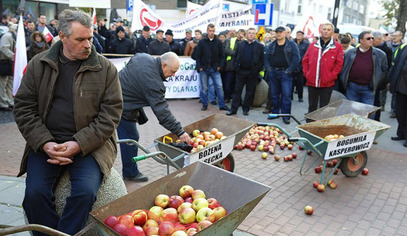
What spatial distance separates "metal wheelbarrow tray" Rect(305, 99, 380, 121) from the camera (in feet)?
23.1

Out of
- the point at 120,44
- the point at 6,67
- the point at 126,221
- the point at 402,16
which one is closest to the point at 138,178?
the point at 126,221

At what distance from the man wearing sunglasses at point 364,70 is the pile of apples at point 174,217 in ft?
19.8

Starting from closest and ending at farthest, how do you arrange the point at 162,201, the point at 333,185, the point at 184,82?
the point at 162,201 < the point at 333,185 < the point at 184,82

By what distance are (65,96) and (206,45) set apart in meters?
8.08

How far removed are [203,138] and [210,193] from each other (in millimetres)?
1861

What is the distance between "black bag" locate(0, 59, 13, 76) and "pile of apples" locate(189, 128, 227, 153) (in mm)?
6622

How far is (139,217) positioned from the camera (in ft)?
9.25

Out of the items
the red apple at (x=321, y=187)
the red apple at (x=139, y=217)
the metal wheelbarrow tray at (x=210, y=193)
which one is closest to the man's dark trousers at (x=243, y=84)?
the red apple at (x=321, y=187)

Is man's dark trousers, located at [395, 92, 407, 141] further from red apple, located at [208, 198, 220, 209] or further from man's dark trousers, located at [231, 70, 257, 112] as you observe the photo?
red apple, located at [208, 198, 220, 209]

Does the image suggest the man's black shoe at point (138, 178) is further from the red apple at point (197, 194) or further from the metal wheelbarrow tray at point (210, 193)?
the red apple at point (197, 194)

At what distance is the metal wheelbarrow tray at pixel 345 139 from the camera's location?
17.6 ft

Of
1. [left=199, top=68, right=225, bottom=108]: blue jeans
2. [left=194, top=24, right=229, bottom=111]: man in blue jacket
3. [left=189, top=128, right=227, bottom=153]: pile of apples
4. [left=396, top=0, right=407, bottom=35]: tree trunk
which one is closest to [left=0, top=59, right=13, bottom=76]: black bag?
[left=194, top=24, right=229, bottom=111]: man in blue jacket

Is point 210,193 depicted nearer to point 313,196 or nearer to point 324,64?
point 313,196

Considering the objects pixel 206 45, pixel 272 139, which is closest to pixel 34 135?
pixel 272 139
